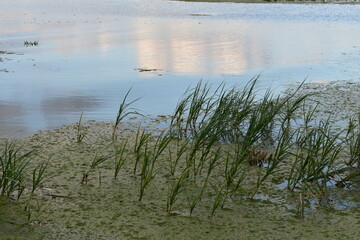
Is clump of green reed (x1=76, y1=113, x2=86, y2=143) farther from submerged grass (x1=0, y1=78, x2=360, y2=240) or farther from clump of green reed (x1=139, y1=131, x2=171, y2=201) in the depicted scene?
clump of green reed (x1=139, y1=131, x2=171, y2=201)

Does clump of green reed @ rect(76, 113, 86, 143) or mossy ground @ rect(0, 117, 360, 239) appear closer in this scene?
mossy ground @ rect(0, 117, 360, 239)

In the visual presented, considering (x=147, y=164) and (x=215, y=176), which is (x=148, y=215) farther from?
(x=215, y=176)

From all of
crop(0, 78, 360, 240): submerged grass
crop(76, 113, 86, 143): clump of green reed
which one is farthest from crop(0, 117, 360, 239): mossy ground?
crop(76, 113, 86, 143): clump of green reed

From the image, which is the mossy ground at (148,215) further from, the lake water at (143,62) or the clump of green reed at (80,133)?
the lake water at (143,62)

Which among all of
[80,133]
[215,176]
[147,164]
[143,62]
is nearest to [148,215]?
[147,164]

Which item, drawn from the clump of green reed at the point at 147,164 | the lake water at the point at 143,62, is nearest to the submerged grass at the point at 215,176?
the clump of green reed at the point at 147,164

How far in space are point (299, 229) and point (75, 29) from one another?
1685 centimetres

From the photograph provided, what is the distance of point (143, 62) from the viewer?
11781mm

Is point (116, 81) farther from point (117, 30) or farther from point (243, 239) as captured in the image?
point (117, 30)

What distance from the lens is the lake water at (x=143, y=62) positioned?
766cm

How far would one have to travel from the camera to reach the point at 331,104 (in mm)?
7457

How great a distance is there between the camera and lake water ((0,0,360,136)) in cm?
766

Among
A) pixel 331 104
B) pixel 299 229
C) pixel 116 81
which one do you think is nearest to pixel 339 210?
pixel 299 229

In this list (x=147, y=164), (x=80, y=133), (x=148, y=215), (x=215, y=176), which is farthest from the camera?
(x=80, y=133)
